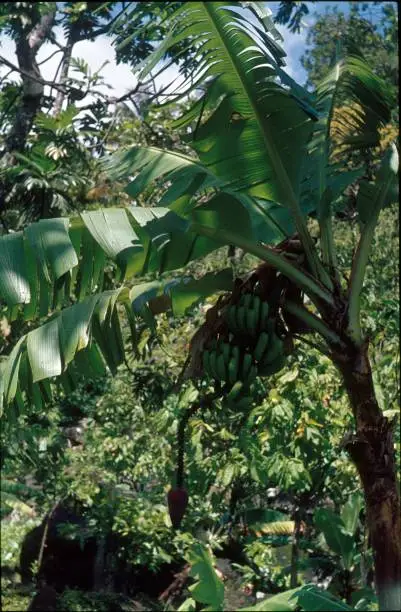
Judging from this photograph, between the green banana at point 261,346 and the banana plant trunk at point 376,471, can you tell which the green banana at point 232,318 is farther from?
the banana plant trunk at point 376,471

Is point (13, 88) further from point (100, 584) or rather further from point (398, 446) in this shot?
point (100, 584)

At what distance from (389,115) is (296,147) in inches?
28.9

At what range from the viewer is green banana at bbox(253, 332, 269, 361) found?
302 centimetres

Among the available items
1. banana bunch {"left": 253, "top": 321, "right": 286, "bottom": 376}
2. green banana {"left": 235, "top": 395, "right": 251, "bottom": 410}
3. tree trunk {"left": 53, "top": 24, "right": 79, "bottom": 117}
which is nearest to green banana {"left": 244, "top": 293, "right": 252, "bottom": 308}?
banana bunch {"left": 253, "top": 321, "right": 286, "bottom": 376}

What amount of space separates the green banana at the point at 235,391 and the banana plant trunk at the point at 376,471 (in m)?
0.37

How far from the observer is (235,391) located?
2986 millimetres

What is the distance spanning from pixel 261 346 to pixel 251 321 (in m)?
0.11

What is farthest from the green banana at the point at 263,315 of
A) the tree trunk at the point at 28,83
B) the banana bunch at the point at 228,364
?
the tree trunk at the point at 28,83

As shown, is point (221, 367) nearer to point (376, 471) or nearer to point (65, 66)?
point (376, 471)

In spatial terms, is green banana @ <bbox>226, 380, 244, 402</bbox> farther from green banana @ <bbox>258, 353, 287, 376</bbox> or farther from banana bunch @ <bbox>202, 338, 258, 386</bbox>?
green banana @ <bbox>258, 353, 287, 376</bbox>

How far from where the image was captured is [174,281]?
3.18 meters

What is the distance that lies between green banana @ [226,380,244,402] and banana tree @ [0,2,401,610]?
0.09 m

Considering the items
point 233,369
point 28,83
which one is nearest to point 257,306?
point 233,369

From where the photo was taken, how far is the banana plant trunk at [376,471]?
2.63 m
